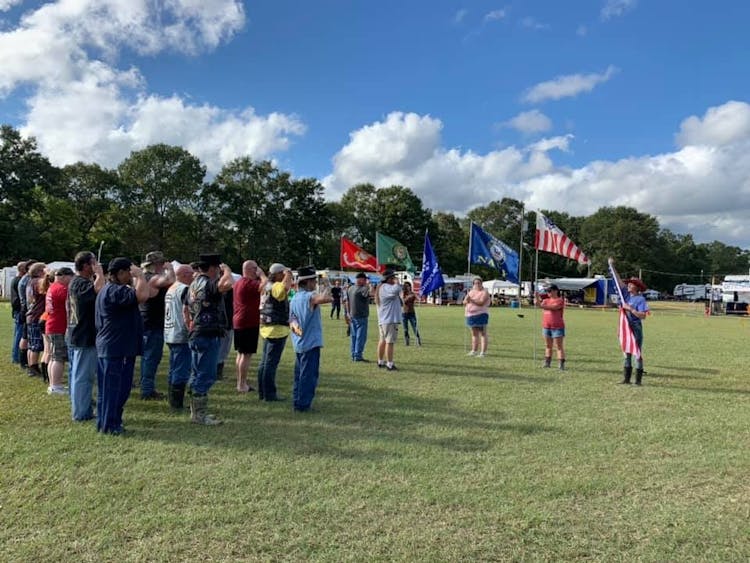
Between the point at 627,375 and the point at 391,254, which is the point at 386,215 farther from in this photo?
the point at 627,375

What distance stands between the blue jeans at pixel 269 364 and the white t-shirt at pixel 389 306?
3.49m

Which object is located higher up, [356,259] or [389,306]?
[356,259]

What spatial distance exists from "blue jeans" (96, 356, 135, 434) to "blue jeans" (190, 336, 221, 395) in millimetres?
690

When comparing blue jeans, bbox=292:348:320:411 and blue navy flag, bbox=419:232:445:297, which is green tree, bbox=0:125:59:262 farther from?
blue jeans, bbox=292:348:320:411

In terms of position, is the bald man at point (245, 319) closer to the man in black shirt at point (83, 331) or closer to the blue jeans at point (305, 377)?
the blue jeans at point (305, 377)

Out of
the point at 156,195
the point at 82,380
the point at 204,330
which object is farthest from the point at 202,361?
the point at 156,195

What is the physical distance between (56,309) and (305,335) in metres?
3.70

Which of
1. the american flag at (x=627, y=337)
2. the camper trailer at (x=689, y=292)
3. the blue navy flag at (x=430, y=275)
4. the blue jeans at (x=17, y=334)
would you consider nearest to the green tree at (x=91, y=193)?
the blue navy flag at (x=430, y=275)

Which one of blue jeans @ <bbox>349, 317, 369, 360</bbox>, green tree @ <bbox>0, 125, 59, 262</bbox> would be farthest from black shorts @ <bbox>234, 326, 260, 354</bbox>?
green tree @ <bbox>0, 125, 59, 262</bbox>

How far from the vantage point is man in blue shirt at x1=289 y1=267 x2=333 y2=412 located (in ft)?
22.2

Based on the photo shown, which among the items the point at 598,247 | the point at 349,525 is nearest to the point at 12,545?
the point at 349,525

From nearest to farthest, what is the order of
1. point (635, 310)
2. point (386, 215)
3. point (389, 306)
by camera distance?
1. point (635, 310)
2. point (389, 306)
3. point (386, 215)

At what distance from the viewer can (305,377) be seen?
22.8 feet

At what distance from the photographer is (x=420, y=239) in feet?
239
